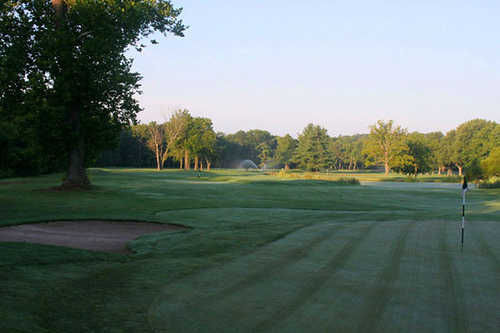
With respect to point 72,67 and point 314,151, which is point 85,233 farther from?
point 314,151

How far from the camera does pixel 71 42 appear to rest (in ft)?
74.2

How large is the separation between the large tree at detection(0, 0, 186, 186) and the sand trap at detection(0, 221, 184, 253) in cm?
1094

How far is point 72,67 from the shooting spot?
886 inches

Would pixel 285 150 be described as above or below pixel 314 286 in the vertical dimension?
above

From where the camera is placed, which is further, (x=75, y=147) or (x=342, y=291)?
(x=75, y=147)

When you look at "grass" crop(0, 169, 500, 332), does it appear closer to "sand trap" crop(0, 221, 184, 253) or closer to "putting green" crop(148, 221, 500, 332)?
"putting green" crop(148, 221, 500, 332)

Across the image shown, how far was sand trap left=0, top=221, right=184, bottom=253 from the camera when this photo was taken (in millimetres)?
10758

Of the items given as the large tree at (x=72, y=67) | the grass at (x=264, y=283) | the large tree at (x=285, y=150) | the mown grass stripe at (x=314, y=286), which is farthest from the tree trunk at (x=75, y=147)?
the large tree at (x=285, y=150)

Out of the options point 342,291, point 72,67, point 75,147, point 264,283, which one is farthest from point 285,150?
point 342,291

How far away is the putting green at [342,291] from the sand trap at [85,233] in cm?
427

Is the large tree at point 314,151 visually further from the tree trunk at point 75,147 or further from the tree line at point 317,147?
the tree trunk at point 75,147

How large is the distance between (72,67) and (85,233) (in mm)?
13340

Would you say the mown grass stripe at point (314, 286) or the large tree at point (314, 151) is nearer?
the mown grass stripe at point (314, 286)

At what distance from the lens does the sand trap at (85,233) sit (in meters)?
10.8
